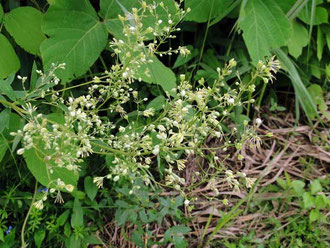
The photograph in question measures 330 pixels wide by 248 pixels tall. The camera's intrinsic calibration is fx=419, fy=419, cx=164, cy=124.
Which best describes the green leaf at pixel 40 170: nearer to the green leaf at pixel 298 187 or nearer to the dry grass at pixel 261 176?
the dry grass at pixel 261 176

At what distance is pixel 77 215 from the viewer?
148cm

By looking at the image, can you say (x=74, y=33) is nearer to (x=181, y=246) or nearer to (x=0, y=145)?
(x=0, y=145)

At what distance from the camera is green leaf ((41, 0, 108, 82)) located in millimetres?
1342

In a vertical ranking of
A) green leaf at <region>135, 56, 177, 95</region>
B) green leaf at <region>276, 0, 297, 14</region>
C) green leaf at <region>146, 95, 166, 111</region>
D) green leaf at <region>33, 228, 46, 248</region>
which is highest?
green leaf at <region>276, 0, 297, 14</region>

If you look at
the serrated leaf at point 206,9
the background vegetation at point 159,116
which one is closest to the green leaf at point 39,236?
the background vegetation at point 159,116

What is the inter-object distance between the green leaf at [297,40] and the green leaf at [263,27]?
0.30 meters

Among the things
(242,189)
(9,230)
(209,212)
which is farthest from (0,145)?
(242,189)

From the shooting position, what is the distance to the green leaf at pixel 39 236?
1431mm

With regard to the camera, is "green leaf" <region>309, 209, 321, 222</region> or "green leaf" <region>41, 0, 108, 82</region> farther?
"green leaf" <region>309, 209, 321, 222</region>

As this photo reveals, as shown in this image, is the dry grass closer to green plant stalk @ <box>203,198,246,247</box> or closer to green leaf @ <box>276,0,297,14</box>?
green plant stalk @ <box>203,198,246,247</box>

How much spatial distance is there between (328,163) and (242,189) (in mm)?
531

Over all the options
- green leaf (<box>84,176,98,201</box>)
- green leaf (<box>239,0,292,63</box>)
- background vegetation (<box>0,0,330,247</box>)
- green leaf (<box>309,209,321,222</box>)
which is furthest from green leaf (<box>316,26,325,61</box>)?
green leaf (<box>84,176,98,201</box>)

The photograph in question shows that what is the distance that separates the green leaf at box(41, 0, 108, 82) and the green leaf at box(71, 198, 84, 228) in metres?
0.45

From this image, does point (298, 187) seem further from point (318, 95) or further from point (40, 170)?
point (40, 170)
